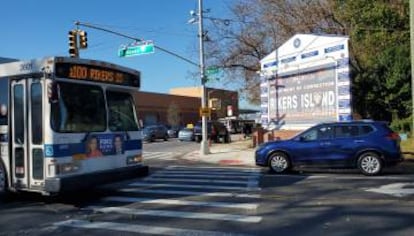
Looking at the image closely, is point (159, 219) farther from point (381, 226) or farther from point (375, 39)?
point (375, 39)

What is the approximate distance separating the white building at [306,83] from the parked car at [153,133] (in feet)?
73.5

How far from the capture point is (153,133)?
52.5m

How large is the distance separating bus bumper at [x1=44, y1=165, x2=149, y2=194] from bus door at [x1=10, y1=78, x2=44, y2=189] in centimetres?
47

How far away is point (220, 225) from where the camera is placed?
948 cm

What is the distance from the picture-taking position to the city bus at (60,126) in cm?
1111

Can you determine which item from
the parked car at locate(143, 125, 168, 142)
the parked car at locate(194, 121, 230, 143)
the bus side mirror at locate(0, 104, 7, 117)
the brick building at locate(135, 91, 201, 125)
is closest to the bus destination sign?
the bus side mirror at locate(0, 104, 7, 117)

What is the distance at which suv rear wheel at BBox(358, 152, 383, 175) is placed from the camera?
17.2 metres

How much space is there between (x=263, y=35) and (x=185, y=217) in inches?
1357

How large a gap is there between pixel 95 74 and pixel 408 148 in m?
15.3

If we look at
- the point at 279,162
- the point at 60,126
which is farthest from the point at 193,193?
the point at 279,162

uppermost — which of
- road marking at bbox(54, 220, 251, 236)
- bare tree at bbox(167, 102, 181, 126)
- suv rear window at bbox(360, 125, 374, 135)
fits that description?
bare tree at bbox(167, 102, 181, 126)

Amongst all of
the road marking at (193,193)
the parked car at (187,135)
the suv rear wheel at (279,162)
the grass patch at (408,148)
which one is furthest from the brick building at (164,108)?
the road marking at (193,193)

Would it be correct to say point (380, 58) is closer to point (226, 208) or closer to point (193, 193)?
point (193, 193)

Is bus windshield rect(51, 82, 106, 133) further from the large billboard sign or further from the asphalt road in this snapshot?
the large billboard sign
